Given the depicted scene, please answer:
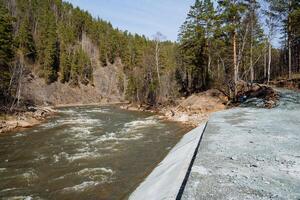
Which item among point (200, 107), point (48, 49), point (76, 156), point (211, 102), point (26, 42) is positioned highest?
point (26, 42)

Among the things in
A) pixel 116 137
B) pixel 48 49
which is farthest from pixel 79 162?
pixel 48 49

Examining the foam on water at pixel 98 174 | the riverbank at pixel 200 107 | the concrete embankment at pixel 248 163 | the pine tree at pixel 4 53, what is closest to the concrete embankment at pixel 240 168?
the concrete embankment at pixel 248 163

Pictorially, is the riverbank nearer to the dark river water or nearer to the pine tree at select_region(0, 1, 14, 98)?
the dark river water

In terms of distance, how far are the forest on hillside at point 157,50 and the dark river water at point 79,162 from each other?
34.8 feet

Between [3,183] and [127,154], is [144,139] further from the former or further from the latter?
[3,183]

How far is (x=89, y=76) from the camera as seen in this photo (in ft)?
226

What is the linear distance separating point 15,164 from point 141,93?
34.1 m

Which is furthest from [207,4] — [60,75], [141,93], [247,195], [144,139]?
[60,75]

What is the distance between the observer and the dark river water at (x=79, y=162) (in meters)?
8.33

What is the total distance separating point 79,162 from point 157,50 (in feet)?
97.1

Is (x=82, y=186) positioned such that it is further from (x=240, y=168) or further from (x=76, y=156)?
(x=240, y=168)

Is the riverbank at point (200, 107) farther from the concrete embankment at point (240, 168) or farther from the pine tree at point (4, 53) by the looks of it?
the pine tree at point (4, 53)

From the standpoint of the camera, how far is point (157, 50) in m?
38.7

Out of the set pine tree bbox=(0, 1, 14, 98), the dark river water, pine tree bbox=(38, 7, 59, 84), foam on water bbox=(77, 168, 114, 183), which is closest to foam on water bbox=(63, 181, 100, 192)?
the dark river water
